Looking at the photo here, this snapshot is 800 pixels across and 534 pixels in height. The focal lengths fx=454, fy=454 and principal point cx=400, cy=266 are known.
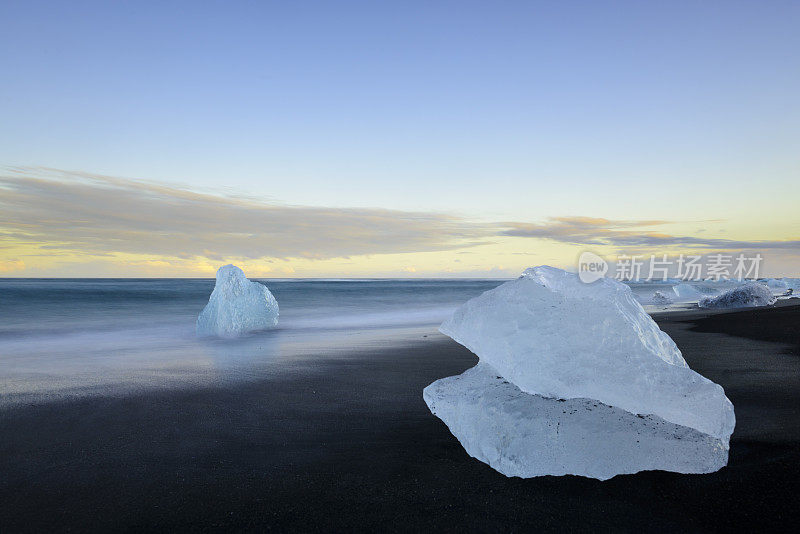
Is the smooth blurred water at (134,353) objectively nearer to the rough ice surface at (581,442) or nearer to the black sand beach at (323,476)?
the black sand beach at (323,476)

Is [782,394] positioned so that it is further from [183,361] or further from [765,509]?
[183,361]

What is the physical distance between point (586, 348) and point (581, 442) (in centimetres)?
52

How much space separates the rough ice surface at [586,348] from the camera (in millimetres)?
2418

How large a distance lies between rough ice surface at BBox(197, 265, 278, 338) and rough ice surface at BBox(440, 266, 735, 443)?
835cm

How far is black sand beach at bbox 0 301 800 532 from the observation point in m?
2.15

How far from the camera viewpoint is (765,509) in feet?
7.06

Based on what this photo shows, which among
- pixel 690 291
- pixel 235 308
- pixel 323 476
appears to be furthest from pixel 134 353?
pixel 690 291

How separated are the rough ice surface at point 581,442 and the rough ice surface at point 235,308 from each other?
27.8 feet

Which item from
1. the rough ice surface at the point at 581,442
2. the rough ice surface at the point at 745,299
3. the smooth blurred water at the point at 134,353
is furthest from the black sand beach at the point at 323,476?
the rough ice surface at the point at 745,299

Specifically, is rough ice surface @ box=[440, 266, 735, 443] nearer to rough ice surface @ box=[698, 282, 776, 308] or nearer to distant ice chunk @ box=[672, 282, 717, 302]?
rough ice surface @ box=[698, 282, 776, 308]

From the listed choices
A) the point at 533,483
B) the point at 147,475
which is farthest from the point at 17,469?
the point at 533,483

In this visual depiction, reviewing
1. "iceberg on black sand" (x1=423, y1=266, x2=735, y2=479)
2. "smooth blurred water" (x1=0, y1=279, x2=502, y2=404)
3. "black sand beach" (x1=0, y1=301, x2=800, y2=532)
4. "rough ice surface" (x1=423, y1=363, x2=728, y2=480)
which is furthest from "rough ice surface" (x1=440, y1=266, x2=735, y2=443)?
"smooth blurred water" (x1=0, y1=279, x2=502, y2=404)

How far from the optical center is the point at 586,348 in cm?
263

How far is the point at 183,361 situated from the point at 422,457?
5333mm
